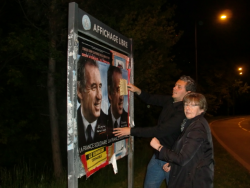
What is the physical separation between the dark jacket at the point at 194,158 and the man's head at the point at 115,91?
0.90 metres

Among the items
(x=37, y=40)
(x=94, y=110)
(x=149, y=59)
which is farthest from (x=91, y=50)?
(x=149, y=59)

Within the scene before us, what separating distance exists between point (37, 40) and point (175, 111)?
5.72 metres

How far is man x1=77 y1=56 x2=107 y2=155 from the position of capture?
2.17 metres

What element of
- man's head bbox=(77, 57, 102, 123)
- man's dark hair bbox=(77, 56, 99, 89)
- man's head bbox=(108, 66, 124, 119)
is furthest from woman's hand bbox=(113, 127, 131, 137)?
man's dark hair bbox=(77, 56, 99, 89)

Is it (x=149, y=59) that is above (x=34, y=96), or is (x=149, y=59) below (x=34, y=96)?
above

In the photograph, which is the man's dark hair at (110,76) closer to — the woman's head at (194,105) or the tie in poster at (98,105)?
the tie in poster at (98,105)

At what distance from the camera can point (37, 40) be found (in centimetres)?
731

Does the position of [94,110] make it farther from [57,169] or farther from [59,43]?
[57,169]

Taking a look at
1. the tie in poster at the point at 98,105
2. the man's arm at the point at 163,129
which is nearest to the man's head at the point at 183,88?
the man's arm at the point at 163,129

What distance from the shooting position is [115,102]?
2.96 meters

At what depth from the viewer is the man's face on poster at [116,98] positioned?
9.43 feet

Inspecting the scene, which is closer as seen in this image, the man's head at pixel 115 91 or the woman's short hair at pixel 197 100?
the woman's short hair at pixel 197 100

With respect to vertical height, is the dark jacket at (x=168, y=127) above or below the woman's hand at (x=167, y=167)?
→ above

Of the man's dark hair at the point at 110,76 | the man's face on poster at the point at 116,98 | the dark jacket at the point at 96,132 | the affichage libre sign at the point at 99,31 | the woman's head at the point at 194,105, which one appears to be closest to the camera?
the dark jacket at the point at 96,132
